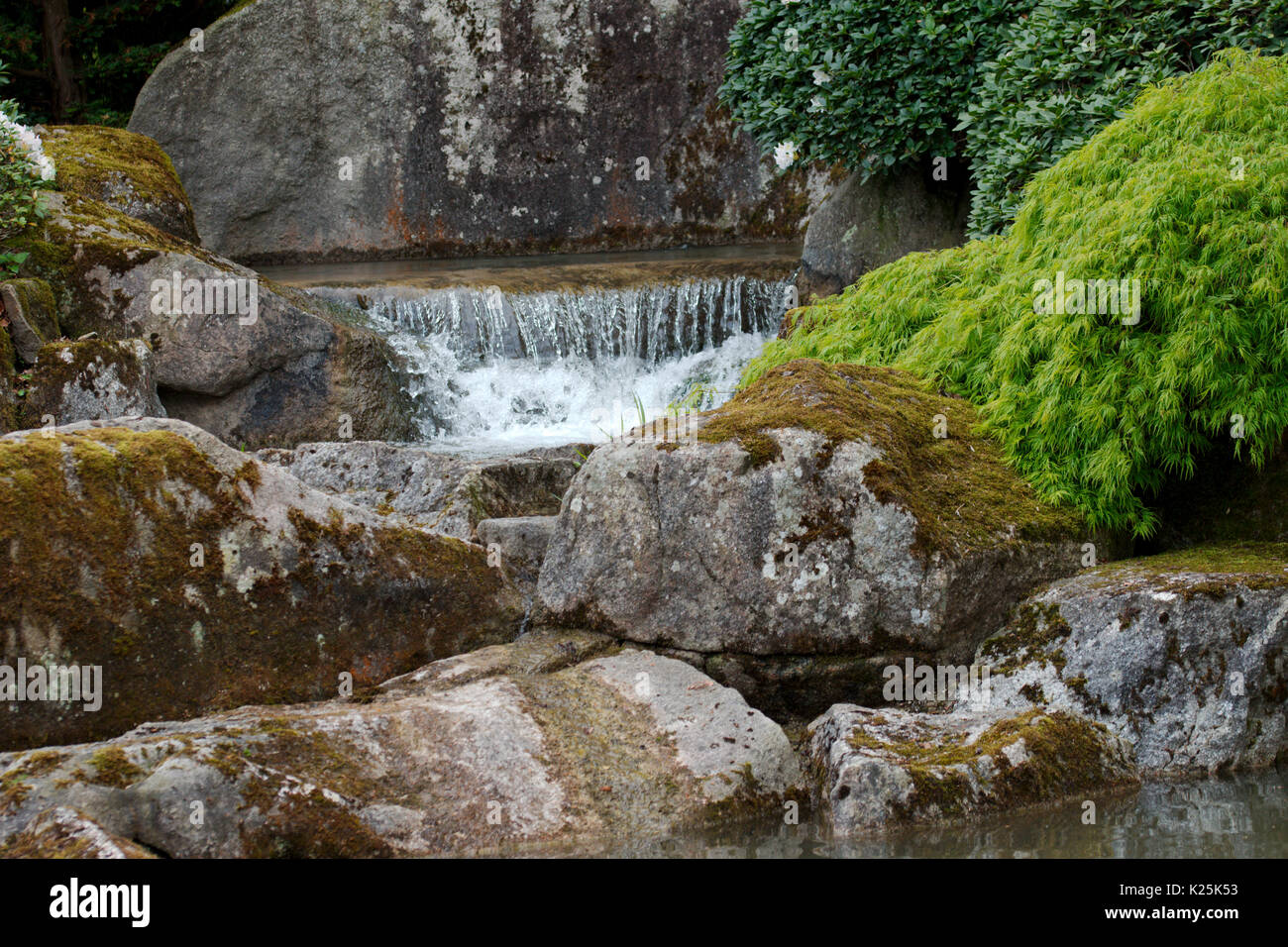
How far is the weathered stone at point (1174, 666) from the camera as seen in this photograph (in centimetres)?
448

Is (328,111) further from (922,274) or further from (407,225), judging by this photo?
(922,274)

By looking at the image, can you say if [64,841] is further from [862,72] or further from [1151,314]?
[862,72]

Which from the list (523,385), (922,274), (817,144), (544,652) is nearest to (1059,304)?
(922,274)

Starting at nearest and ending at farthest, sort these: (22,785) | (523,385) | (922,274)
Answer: (22,785) < (922,274) < (523,385)

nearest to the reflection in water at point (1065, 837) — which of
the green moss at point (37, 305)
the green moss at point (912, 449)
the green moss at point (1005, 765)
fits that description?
the green moss at point (1005, 765)

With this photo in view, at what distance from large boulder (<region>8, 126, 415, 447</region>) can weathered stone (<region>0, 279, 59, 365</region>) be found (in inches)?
23.2

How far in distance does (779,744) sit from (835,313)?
13.9 ft

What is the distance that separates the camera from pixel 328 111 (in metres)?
15.6

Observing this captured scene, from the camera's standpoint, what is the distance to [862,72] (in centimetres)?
995

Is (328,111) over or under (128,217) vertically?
over

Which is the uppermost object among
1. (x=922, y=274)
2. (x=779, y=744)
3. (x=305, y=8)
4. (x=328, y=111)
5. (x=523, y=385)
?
(x=305, y=8)

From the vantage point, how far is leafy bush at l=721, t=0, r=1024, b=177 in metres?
9.62

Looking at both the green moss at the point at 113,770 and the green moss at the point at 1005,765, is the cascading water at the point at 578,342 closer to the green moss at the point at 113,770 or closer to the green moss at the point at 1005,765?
the green moss at the point at 1005,765

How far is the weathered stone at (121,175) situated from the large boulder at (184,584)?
6858 millimetres
